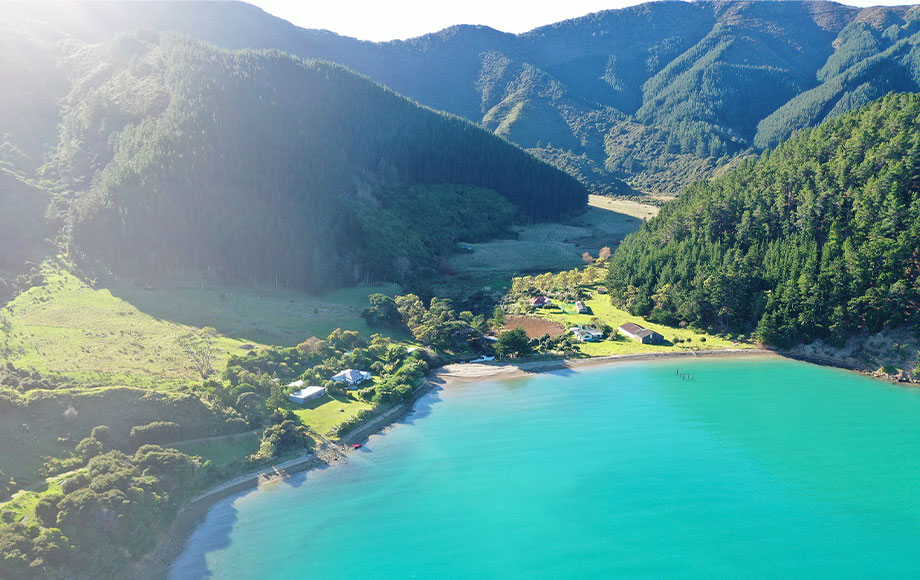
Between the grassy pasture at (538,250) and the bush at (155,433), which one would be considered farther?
the grassy pasture at (538,250)

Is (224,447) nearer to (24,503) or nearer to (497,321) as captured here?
(24,503)

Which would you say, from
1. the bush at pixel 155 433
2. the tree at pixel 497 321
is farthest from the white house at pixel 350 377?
the tree at pixel 497 321

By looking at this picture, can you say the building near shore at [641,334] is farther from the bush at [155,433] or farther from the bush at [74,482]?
the bush at [74,482]

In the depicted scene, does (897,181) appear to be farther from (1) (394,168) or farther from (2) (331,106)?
(2) (331,106)

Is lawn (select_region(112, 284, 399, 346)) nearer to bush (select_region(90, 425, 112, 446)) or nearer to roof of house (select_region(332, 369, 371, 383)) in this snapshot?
roof of house (select_region(332, 369, 371, 383))

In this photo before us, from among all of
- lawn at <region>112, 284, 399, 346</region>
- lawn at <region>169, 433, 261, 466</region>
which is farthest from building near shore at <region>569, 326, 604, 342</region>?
lawn at <region>169, 433, 261, 466</region>
